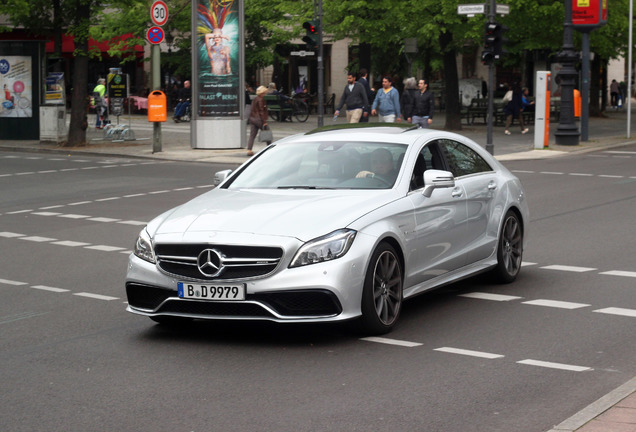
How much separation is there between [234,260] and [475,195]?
2754mm

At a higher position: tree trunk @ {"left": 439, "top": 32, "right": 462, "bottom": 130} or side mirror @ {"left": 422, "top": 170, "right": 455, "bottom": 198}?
tree trunk @ {"left": 439, "top": 32, "right": 462, "bottom": 130}

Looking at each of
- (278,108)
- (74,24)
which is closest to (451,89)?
(278,108)

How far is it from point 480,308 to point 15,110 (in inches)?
1085

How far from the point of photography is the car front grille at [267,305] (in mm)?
7289

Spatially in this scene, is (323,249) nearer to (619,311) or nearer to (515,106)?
(619,311)

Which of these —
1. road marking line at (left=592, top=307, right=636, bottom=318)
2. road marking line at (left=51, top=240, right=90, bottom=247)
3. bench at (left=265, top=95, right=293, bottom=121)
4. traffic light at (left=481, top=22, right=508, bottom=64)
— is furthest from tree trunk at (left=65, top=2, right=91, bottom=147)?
road marking line at (left=592, top=307, right=636, bottom=318)

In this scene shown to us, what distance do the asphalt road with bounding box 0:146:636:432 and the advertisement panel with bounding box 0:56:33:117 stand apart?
72.2ft

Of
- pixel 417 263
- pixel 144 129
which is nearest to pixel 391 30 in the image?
pixel 144 129

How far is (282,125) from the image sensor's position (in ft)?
139

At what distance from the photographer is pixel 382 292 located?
776 cm

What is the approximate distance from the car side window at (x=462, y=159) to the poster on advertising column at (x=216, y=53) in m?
19.9

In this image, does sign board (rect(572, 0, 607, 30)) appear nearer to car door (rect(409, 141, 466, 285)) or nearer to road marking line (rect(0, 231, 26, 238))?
road marking line (rect(0, 231, 26, 238))

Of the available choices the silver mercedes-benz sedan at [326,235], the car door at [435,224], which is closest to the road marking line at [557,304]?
the silver mercedes-benz sedan at [326,235]

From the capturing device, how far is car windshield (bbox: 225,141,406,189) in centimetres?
853
